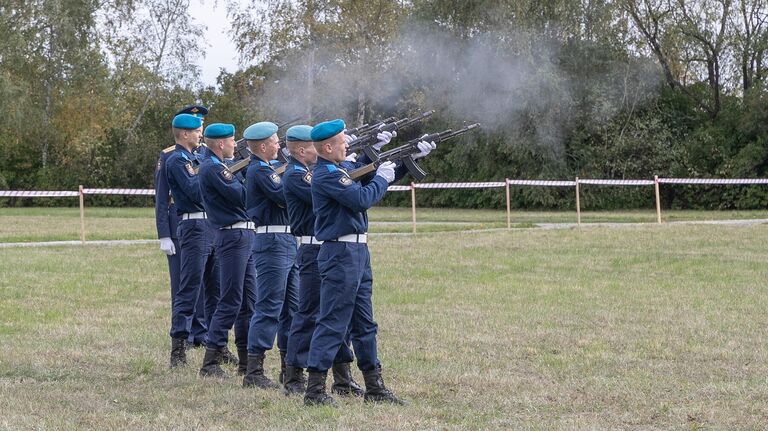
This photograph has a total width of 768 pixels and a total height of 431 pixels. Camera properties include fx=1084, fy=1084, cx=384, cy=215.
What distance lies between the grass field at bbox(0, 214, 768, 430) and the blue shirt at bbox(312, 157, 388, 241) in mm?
1184

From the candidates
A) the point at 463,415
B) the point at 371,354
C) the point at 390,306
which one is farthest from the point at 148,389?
the point at 390,306

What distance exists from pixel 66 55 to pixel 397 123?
36.7 m

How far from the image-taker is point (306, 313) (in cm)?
764

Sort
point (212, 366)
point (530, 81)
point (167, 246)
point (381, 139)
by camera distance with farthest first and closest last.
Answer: point (530, 81), point (167, 246), point (212, 366), point (381, 139)

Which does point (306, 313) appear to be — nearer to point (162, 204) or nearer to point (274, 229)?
point (274, 229)

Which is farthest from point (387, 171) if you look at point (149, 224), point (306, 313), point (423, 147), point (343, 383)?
point (149, 224)

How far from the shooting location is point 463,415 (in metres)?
6.81

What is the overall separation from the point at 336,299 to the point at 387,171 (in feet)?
2.97

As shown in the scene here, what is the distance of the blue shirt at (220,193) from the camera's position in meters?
8.45

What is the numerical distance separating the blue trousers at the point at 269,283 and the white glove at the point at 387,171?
1.23 metres

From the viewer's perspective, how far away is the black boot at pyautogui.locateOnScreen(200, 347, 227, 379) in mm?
8430

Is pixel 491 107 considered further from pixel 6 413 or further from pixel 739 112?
pixel 6 413

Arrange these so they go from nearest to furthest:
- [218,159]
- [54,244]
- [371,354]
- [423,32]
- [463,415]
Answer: [463,415] < [371,354] < [218,159] < [54,244] < [423,32]

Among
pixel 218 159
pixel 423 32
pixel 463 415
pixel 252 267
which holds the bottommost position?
pixel 463 415
